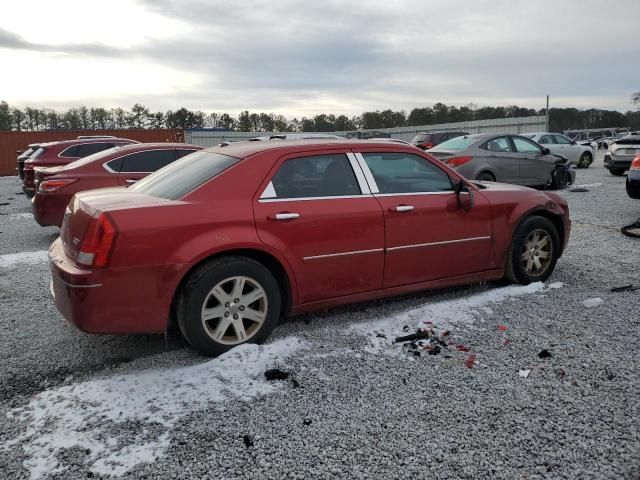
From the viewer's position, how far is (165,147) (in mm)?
8336

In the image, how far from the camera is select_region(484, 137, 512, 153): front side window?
39.2 ft

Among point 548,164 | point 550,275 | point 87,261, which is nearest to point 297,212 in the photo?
point 87,261

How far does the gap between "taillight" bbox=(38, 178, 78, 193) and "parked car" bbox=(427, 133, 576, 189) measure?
24.8ft

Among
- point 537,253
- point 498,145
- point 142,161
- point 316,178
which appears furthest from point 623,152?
point 316,178

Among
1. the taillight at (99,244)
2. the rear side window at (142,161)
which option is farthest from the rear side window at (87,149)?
the taillight at (99,244)

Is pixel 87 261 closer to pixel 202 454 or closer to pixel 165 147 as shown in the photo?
pixel 202 454

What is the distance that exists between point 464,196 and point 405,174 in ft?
1.89

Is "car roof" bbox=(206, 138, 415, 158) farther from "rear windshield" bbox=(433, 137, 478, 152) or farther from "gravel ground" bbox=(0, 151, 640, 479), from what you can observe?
"rear windshield" bbox=(433, 137, 478, 152)

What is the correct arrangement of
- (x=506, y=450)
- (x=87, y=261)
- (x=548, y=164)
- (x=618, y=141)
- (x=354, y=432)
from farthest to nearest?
1. (x=618, y=141)
2. (x=548, y=164)
3. (x=87, y=261)
4. (x=354, y=432)
5. (x=506, y=450)

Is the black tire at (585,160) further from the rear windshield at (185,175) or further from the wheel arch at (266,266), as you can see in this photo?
the wheel arch at (266,266)

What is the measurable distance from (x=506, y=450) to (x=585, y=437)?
454 mm

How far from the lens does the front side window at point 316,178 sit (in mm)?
3906

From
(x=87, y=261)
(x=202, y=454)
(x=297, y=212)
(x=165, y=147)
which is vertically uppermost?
(x=165, y=147)

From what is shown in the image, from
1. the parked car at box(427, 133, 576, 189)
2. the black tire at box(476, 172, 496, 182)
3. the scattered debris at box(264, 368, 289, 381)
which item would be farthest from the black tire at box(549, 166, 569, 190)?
the scattered debris at box(264, 368, 289, 381)
